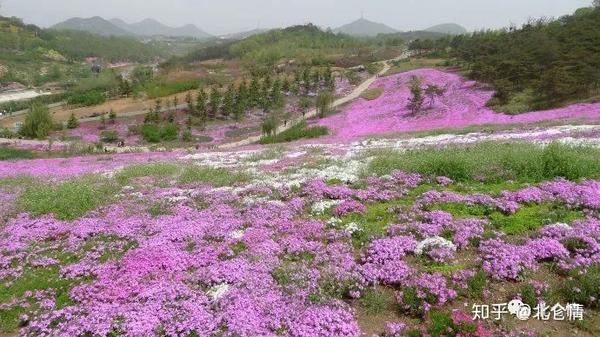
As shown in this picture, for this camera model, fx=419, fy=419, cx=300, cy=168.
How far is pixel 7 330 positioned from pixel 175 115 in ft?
239

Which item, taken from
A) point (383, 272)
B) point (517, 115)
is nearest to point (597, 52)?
point (517, 115)

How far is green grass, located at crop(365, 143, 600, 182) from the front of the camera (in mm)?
17625

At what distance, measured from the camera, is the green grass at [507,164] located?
17625 mm

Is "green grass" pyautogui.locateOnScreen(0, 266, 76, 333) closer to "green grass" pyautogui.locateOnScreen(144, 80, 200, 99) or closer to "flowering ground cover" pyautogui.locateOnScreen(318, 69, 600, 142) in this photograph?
"flowering ground cover" pyautogui.locateOnScreen(318, 69, 600, 142)

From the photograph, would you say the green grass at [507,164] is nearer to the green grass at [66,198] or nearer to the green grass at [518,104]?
the green grass at [66,198]

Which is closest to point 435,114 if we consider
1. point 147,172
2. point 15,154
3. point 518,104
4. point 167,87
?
point 518,104

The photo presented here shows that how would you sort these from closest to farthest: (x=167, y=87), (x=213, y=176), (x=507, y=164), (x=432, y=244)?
1. (x=432, y=244)
2. (x=507, y=164)
3. (x=213, y=176)
4. (x=167, y=87)

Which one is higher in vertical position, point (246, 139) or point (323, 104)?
point (323, 104)

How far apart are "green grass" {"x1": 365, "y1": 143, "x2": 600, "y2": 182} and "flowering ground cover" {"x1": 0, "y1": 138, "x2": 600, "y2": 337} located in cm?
9

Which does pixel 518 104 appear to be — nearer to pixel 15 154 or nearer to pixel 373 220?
pixel 373 220

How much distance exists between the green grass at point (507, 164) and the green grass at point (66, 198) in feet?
44.0

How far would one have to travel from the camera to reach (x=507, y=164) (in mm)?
19109

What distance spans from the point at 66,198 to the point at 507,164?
2065cm

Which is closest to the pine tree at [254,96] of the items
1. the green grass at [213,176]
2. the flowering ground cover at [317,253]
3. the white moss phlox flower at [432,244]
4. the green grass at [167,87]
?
the green grass at [167,87]
